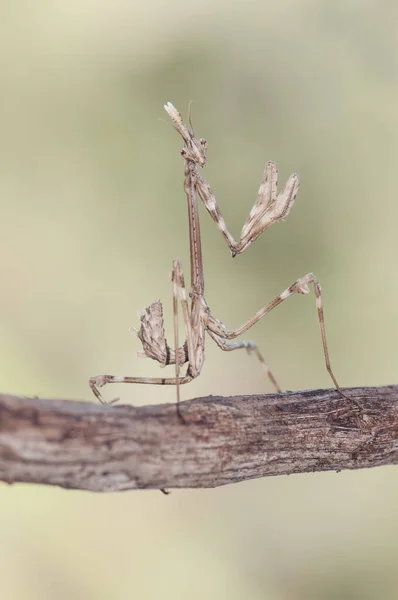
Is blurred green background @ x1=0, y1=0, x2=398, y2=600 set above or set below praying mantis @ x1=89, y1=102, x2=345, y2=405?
above

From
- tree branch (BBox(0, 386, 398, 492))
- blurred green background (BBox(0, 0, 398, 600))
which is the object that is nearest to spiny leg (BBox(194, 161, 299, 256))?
tree branch (BBox(0, 386, 398, 492))

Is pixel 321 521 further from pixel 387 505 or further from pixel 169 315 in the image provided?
pixel 169 315

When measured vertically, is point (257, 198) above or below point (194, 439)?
above

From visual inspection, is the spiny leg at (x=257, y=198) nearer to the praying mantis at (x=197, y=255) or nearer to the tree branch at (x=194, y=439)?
the praying mantis at (x=197, y=255)

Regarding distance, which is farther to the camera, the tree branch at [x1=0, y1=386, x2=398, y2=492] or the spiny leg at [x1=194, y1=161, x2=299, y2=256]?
the spiny leg at [x1=194, y1=161, x2=299, y2=256]

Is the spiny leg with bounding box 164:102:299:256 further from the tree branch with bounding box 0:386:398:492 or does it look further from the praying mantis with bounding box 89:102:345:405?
the tree branch with bounding box 0:386:398:492

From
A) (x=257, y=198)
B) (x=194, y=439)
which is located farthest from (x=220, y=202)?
(x=194, y=439)

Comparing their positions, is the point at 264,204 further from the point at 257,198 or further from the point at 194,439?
the point at 194,439
